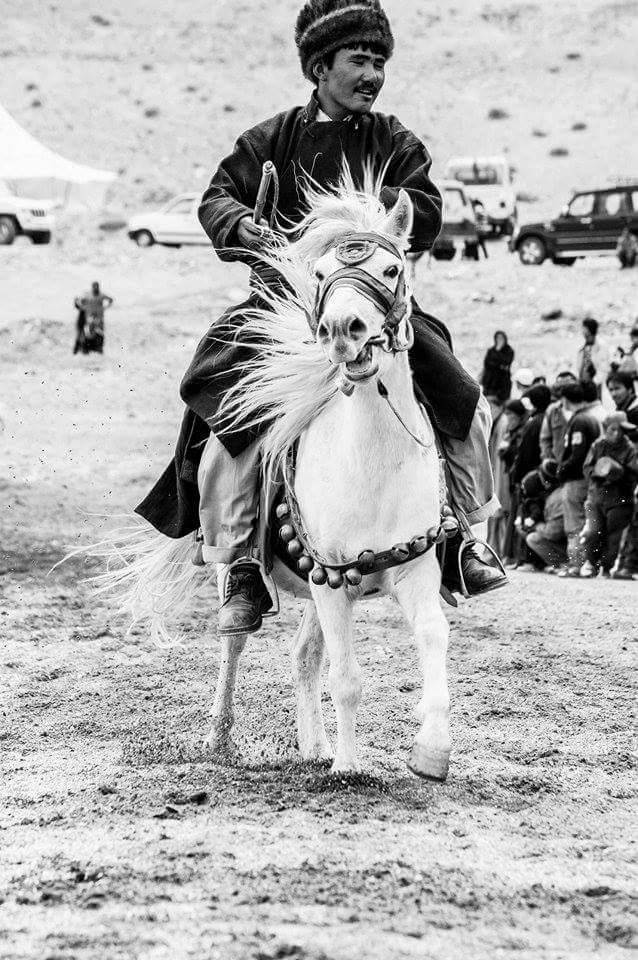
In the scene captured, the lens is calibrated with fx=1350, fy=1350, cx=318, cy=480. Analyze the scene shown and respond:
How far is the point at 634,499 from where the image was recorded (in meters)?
10.6

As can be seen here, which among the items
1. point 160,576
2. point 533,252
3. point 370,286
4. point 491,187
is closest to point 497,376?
point 160,576

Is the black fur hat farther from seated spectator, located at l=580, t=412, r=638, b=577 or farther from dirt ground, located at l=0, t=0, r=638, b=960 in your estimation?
seated spectator, located at l=580, t=412, r=638, b=577

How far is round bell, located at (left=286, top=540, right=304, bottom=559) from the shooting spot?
5184 mm

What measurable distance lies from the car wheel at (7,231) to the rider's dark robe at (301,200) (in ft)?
96.5

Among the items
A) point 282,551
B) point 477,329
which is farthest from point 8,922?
point 477,329

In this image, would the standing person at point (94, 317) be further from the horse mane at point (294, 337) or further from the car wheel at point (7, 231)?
the horse mane at point (294, 337)

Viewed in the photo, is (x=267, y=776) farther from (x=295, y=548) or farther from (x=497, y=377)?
(x=497, y=377)

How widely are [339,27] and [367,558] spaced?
2.16m

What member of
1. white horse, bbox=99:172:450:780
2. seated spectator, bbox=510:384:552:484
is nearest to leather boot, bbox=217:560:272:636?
white horse, bbox=99:172:450:780

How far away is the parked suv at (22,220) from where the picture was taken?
111 feet

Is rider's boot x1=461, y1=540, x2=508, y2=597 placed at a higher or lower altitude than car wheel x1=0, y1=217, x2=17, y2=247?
→ lower

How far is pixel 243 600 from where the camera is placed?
224 inches

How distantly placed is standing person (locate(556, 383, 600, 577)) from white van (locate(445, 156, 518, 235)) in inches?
870

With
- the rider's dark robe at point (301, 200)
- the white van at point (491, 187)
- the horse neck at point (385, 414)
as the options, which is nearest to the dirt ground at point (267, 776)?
the horse neck at point (385, 414)
